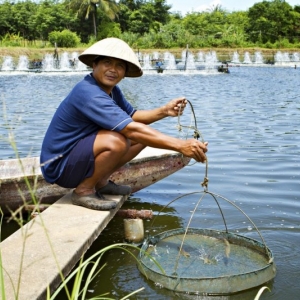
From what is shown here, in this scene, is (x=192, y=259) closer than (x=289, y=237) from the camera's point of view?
Yes

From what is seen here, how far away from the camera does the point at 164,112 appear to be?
3605 millimetres

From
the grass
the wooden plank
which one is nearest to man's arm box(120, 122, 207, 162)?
the wooden plank

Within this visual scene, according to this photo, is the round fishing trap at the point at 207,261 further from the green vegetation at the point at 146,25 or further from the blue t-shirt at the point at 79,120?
the green vegetation at the point at 146,25

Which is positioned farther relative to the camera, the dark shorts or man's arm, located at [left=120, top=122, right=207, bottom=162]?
the dark shorts

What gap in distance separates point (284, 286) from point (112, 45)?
184 cm

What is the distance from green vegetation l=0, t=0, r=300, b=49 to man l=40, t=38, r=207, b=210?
4046 centimetres

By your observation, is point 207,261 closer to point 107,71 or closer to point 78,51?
point 107,71

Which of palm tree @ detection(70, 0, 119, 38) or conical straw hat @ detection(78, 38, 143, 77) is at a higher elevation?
palm tree @ detection(70, 0, 119, 38)

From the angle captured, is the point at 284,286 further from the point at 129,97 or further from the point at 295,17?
the point at 295,17

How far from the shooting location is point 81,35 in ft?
167

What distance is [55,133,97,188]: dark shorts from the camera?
319cm

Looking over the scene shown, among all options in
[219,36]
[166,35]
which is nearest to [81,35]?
[166,35]

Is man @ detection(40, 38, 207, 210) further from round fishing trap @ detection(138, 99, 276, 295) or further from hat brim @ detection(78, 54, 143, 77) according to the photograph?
round fishing trap @ detection(138, 99, 276, 295)

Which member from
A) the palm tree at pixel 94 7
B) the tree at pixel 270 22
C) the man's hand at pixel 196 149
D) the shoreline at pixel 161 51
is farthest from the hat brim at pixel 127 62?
the tree at pixel 270 22
